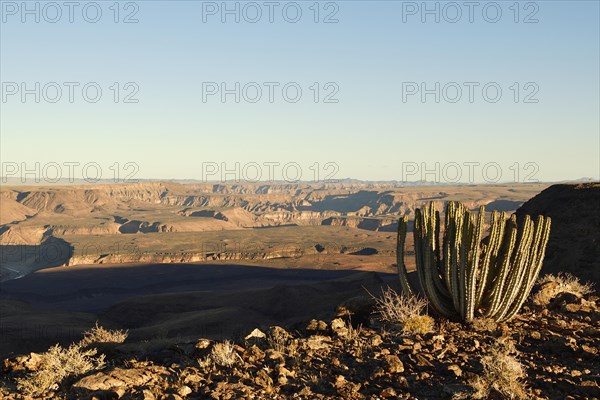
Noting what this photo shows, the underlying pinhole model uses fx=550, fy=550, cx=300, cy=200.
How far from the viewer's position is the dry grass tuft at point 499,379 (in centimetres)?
641

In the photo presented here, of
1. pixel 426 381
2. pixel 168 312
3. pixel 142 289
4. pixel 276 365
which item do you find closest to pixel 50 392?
pixel 276 365

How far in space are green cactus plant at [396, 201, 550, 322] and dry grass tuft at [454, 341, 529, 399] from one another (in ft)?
8.55

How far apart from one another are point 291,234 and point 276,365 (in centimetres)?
11938

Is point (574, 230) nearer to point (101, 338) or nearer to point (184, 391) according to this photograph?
point (101, 338)

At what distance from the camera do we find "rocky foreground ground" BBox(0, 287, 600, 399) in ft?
22.2

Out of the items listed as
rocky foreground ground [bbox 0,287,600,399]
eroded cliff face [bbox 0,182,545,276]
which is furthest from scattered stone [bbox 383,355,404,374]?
eroded cliff face [bbox 0,182,545,276]

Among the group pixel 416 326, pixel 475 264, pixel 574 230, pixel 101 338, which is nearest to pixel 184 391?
pixel 416 326

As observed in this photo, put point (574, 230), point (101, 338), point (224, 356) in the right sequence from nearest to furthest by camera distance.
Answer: point (224, 356), point (101, 338), point (574, 230)

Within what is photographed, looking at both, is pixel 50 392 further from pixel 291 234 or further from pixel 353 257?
pixel 291 234

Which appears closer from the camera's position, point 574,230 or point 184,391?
point 184,391

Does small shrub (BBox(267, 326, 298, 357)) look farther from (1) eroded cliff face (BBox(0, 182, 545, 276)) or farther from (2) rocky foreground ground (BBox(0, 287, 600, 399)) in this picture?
(1) eroded cliff face (BBox(0, 182, 545, 276))

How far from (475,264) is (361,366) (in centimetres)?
333

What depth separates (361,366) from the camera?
7641 millimetres

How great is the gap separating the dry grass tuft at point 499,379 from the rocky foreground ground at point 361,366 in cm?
1
